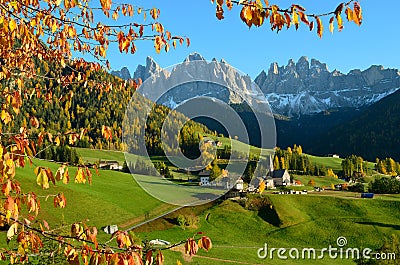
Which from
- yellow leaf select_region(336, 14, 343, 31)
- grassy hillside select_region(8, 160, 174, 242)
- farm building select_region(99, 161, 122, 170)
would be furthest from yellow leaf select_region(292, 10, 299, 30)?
farm building select_region(99, 161, 122, 170)

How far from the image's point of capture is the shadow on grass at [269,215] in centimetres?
5866

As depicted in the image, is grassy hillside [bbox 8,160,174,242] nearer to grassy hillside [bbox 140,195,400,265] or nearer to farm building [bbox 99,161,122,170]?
grassy hillside [bbox 140,195,400,265]

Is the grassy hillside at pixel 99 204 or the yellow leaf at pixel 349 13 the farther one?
the grassy hillside at pixel 99 204

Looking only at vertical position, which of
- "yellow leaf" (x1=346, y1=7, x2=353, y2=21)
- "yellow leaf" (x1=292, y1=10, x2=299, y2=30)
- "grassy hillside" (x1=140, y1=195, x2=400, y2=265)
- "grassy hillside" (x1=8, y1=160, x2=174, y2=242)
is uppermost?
"yellow leaf" (x1=346, y1=7, x2=353, y2=21)

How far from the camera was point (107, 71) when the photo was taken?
33.0 ft

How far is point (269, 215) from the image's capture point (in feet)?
202

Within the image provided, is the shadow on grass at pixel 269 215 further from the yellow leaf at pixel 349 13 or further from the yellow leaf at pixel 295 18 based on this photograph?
the yellow leaf at pixel 295 18

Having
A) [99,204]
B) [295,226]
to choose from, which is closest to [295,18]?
[295,226]

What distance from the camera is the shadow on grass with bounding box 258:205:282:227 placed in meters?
58.7

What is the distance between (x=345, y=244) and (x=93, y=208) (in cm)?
3709

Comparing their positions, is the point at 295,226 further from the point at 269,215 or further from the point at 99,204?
the point at 99,204

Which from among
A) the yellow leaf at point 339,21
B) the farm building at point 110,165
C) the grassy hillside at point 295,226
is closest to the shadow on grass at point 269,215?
the grassy hillside at point 295,226

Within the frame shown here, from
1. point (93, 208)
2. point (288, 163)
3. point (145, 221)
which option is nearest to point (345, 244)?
point (145, 221)

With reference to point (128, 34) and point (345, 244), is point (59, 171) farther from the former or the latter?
point (345, 244)
